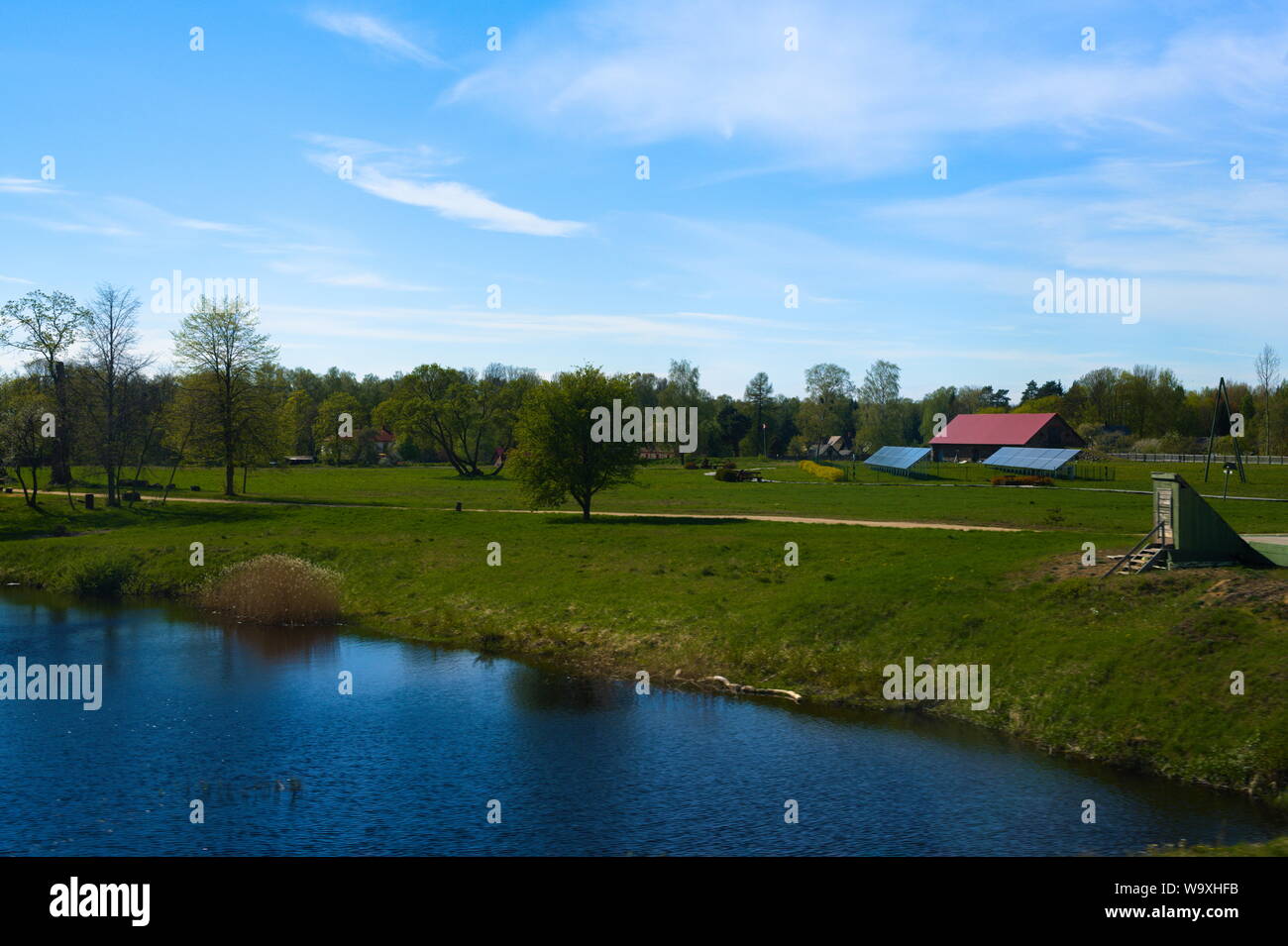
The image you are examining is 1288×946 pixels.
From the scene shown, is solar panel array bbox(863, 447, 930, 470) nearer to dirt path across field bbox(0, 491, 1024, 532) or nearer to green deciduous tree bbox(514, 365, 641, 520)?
dirt path across field bbox(0, 491, 1024, 532)

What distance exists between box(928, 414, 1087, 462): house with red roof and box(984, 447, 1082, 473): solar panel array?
18534mm

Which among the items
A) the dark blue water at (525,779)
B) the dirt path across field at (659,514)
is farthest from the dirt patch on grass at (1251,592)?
the dirt path across field at (659,514)

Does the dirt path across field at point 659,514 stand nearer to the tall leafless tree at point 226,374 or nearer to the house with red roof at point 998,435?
the tall leafless tree at point 226,374

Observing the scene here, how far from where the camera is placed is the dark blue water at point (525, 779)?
20172 mm

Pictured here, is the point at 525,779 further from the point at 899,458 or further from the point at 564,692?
the point at 899,458

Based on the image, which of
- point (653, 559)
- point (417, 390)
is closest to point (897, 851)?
point (653, 559)

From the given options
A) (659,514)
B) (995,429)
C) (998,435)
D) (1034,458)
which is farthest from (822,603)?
(995,429)

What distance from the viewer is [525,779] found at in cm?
2383

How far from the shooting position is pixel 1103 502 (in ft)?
217

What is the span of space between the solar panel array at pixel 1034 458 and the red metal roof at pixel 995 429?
19.7 metres

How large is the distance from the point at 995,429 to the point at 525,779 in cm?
12900
